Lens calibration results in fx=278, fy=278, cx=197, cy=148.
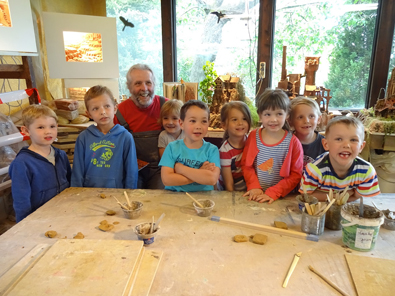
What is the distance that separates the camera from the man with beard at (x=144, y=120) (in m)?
2.36

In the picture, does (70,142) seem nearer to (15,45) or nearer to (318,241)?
(15,45)

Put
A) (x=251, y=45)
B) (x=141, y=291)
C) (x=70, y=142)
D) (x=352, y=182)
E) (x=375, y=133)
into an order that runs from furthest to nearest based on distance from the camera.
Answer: (x=251, y=45), (x=70, y=142), (x=375, y=133), (x=352, y=182), (x=141, y=291)

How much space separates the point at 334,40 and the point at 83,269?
13.5 ft

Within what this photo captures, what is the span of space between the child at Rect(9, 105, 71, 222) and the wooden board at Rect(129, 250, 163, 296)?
105 centimetres

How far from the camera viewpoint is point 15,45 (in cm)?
286

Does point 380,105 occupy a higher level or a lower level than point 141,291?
higher

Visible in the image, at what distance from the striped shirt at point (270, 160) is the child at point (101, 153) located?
0.90 metres

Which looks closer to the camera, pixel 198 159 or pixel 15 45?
pixel 198 159

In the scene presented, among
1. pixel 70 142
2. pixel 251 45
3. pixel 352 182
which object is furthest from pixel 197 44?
pixel 352 182

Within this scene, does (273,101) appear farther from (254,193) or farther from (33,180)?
(33,180)

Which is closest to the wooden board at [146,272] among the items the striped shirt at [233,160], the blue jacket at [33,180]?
the striped shirt at [233,160]

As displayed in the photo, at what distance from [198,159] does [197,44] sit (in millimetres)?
3244

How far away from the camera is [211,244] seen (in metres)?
1.20

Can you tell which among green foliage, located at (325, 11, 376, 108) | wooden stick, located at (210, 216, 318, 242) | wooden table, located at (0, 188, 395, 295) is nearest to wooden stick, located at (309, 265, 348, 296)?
wooden table, located at (0, 188, 395, 295)
